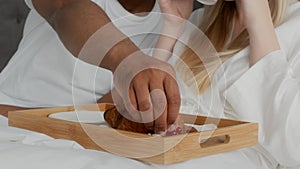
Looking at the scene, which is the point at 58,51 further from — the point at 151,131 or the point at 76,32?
the point at 151,131

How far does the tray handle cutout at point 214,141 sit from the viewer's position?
0.87 meters

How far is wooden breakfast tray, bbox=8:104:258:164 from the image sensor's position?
2.55ft

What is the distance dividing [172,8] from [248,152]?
0.46 m

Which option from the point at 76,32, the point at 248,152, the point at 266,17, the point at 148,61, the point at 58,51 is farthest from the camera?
the point at 58,51

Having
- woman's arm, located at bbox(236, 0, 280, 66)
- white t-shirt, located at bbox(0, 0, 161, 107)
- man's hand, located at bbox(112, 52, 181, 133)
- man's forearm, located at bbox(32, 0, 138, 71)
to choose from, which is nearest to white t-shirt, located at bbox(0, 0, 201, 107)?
white t-shirt, located at bbox(0, 0, 161, 107)

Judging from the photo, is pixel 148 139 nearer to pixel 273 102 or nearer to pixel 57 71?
pixel 273 102

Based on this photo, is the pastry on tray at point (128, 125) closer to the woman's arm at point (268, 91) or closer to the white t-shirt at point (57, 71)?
the woman's arm at point (268, 91)

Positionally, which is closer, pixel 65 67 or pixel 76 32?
pixel 76 32

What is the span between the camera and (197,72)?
4.38 feet

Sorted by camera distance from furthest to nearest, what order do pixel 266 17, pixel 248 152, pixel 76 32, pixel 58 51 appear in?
1. pixel 58 51
2. pixel 266 17
3. pixel 248 152
4. pixel 76 32

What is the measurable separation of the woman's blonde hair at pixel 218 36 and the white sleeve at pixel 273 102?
10cm

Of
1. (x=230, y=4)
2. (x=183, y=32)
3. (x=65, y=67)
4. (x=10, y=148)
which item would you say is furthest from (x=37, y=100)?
(x=10, y=148)

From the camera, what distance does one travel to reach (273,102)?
1152 millimetres

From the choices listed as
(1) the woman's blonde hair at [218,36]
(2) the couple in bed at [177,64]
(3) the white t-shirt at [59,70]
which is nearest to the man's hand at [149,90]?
(2) the couple in bed at [177,64]
